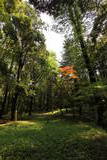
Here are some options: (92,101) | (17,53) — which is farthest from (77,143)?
(17,53)

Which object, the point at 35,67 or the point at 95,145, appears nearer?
the point at 95,145

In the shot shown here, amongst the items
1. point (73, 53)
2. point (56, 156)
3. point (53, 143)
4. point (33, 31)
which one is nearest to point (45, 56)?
point (33, 31)

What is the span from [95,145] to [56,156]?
2278 mm

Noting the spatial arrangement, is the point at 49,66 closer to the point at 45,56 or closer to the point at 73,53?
the point at 45,56

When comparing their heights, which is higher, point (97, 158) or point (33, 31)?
point (33, 31)

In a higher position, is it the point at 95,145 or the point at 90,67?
the point at 90,67

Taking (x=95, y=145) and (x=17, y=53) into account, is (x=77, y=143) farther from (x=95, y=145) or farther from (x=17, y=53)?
(x=17, y=53)

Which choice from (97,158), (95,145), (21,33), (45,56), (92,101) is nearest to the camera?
(97,158)

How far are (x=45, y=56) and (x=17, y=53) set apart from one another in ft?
9.96

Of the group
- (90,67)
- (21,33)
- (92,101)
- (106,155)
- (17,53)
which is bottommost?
(106,155)

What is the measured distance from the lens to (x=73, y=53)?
1097 cm

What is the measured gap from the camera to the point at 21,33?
1520 centimetres

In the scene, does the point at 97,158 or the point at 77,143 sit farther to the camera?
the point at 77,143

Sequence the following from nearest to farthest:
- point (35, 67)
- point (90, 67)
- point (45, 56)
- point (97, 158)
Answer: point (97, 158), point (90, 67), point (45, 56), point (35, 67)
